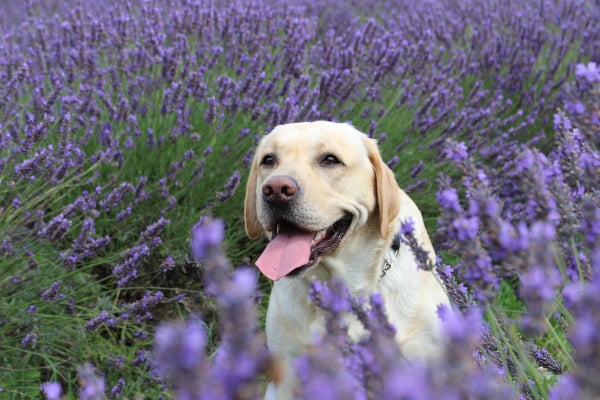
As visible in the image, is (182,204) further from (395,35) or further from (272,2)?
(272,2)

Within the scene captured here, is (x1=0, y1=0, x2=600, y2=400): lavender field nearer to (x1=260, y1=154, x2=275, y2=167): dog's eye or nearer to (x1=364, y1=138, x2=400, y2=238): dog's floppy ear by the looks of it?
(x1=364, y1=138, x2=400, y2=238): dog's floppy ear

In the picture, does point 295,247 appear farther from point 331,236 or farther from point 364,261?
point 364,261

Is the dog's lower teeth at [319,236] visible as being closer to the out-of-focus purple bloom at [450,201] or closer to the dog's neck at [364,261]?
the dog's neck at [364,261]

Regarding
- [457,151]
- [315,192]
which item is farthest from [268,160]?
[457,151]

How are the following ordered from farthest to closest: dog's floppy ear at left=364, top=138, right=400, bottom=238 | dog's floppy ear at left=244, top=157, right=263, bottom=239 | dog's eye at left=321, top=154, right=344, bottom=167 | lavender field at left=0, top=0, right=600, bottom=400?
dog's floppy ear at left=244, top=157, right=263, bottom=239, dog's eye at left=321, top=154, right=344, bottom=167, dog's floppy ear at left=364, top=138, right=400, bottom=238, lavender field at left=0, top=0, right=600, bottom=400

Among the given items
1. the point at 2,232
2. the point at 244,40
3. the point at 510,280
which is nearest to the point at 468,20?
the point at 244,40

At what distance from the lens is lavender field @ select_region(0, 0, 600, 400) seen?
42.3 inches

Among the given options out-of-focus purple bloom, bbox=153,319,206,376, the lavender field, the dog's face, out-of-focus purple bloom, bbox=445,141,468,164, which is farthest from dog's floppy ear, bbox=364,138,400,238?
out-of-focus purple bloom, bbox=153,319,206,376

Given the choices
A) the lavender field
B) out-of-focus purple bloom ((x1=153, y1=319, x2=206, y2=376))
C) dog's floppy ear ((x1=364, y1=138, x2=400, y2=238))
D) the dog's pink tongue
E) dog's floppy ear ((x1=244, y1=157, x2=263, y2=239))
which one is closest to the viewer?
out-of-focus purple bloom ((x1=153, y1=319, x2=206, y2=376))

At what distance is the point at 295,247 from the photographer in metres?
2.31

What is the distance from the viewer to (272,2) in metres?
5.41

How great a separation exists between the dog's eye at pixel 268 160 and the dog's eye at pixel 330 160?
19cm

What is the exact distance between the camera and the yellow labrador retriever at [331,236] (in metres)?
2.28

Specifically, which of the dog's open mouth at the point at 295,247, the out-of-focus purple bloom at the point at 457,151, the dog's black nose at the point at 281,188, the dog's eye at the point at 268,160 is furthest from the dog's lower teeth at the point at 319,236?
the out-of-focus purple bloom at the point at 457,151
